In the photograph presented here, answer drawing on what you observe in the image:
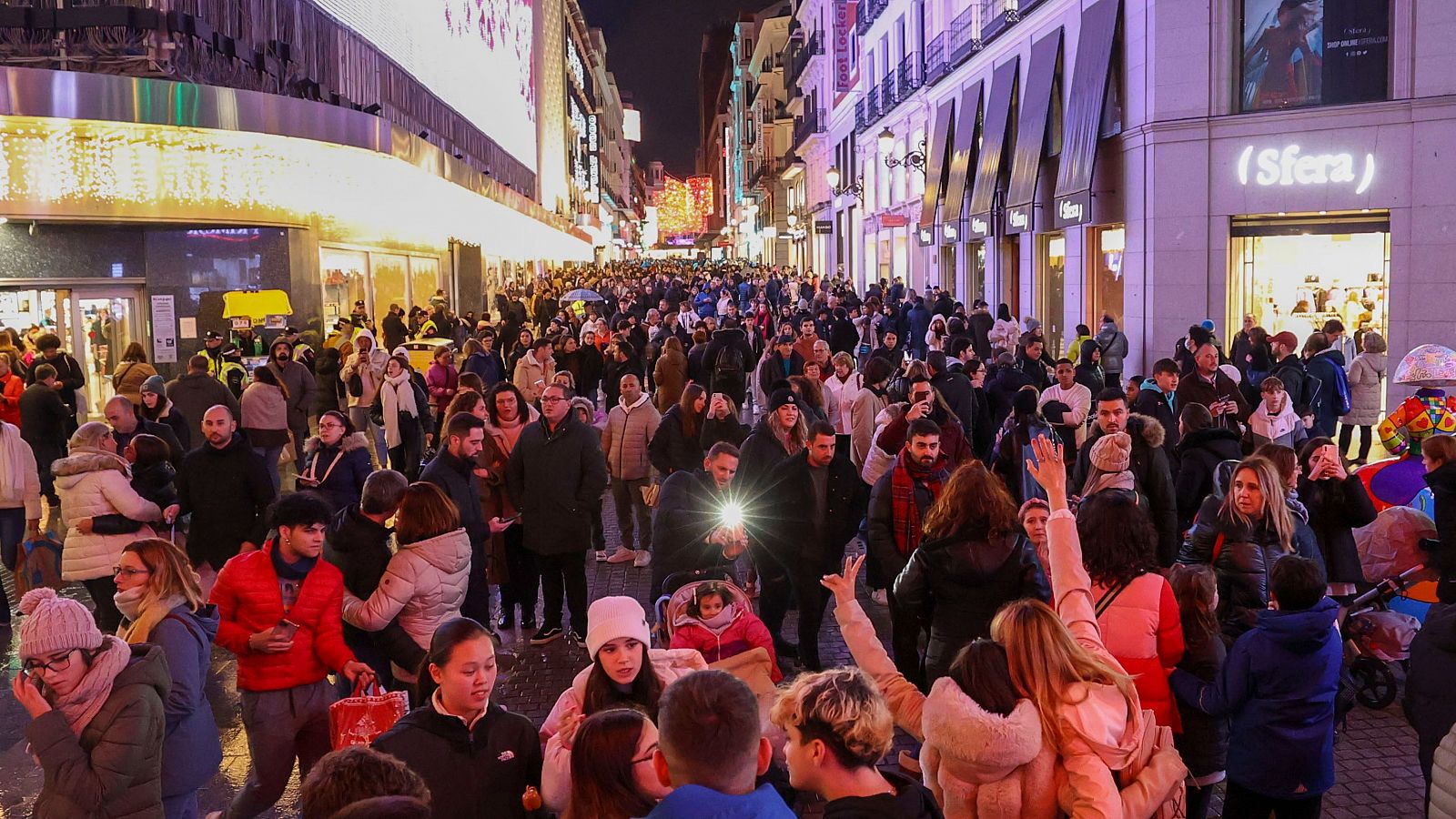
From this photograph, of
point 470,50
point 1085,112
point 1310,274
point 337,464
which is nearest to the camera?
point 337,464

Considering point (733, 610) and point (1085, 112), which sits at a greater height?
point (1085, 112)

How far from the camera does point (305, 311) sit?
2234 cm

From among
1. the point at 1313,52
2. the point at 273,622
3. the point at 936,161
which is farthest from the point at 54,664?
the point at 936,161

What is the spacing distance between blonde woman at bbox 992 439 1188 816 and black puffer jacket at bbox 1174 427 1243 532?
4.32 metres

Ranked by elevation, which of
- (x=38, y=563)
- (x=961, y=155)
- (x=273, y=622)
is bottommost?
(x=38, y=563)

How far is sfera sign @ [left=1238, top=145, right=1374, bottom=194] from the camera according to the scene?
16672mm

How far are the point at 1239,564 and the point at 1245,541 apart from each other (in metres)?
0.14

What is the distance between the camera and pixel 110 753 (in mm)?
4078

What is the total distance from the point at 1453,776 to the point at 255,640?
13.8ft

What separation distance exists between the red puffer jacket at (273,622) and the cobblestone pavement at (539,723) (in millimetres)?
825

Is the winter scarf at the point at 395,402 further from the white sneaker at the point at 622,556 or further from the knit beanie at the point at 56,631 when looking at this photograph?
the knit beanie at the point at 56,631

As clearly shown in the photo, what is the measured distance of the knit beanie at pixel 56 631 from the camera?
13.0ft

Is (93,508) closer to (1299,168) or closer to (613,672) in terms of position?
(613,672)

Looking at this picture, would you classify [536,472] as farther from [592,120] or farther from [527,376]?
[592,120]
